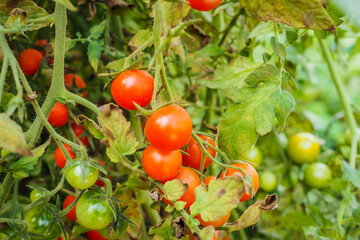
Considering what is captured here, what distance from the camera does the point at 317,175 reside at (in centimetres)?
107

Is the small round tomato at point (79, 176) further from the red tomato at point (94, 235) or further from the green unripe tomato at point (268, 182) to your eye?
the green unripe tomato at point (268, 182)

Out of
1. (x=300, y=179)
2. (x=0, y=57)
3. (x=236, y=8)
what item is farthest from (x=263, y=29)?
(x=300, y=179)

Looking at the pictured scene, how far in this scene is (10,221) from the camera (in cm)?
48

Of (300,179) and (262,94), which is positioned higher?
(262,94)

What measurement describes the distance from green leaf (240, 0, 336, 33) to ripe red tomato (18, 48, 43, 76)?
41 cm

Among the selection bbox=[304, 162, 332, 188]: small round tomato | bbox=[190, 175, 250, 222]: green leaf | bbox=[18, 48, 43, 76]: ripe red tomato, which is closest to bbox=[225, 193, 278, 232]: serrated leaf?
bbox=[190, 175, 250, 222]: green leaf

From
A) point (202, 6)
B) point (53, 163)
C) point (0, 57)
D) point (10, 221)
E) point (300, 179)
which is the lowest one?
point (300, 179)

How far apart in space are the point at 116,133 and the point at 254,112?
217 mm

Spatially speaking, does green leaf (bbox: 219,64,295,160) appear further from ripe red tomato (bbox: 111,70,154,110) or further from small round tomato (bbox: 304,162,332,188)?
small round tomato (bbox: 304,162,332,188)

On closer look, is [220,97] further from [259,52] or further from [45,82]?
[45,82]

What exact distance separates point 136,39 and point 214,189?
12.5 inches

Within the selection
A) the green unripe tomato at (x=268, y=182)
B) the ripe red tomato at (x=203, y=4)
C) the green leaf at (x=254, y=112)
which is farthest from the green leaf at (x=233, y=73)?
the green unripe tomato at (x=268, y=182)

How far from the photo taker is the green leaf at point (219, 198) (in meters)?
0.46

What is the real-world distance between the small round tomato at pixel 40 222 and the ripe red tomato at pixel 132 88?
0.20 m
